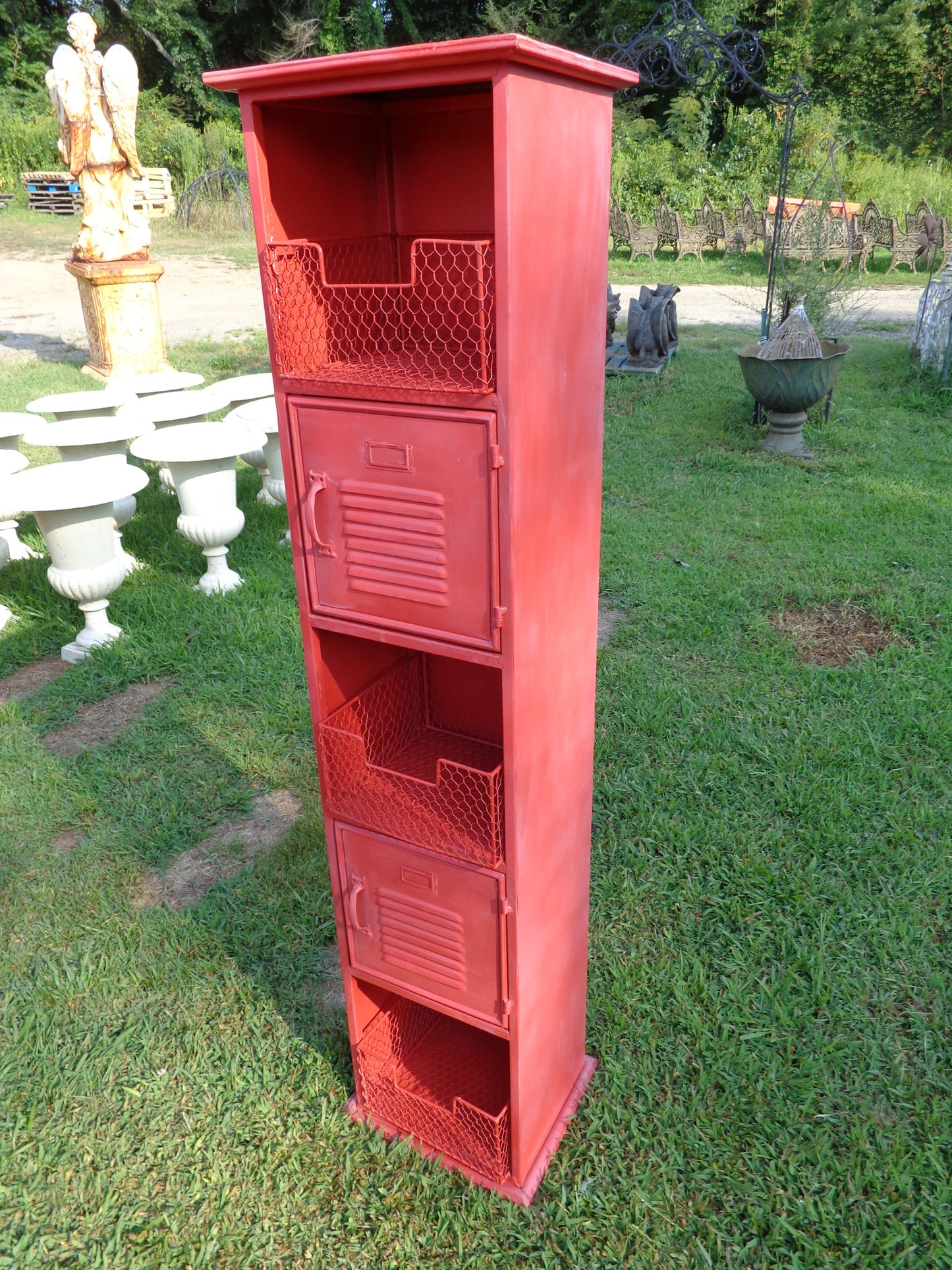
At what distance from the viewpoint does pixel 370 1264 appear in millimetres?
2195

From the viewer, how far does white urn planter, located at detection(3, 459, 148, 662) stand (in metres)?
4.72

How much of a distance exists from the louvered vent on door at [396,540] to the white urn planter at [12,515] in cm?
373

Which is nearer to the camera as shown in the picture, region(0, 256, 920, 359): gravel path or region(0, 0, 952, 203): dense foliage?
region(0, 256, 920, 359): gravel path

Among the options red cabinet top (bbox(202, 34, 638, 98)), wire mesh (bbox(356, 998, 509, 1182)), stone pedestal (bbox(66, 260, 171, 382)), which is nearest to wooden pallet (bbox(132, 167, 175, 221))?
stone pedestal (bbox(66, 260, 171, 382))

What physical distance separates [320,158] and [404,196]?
0.85 ft

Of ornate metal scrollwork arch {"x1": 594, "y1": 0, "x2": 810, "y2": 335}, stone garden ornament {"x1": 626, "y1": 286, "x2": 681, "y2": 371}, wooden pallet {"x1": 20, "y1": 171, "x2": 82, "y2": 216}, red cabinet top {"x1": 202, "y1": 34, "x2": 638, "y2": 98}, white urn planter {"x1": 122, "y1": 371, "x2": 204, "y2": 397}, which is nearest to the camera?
red cabinet top {"x1": 202, "y1": 34, "x2": 638, "y2": 98}

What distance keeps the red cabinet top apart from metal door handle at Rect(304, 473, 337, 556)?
70cm

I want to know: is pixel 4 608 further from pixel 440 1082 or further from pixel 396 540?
pixel 396 540

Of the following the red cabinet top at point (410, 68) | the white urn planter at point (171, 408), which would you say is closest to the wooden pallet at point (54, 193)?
the white urn planter at point (171, 408)

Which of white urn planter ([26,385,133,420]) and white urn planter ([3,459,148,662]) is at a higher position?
white urn planter ([26,385,133,420])

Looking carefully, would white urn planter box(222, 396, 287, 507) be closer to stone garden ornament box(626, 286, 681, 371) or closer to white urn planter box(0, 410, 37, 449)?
→ white urn planter box(0, 410, 37, 449)

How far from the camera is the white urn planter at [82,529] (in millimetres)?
4723

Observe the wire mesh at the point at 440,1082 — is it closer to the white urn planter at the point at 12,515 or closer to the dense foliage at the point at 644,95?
the white urn planter at the point at 12,515

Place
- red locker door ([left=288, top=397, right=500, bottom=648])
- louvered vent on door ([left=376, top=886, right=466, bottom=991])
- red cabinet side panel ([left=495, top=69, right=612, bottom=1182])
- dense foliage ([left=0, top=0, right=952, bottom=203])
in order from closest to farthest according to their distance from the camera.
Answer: red cabinet side panel ([left=495, top=69, right=612, bottom=1182])
red locker door ([left=288, top=397, right=500, bottom=648])
louvered vent on door ([left=376, top=886, right=466, bottom=991])
dense foliage ([left=0, top=0, right=952, bottom=203])
